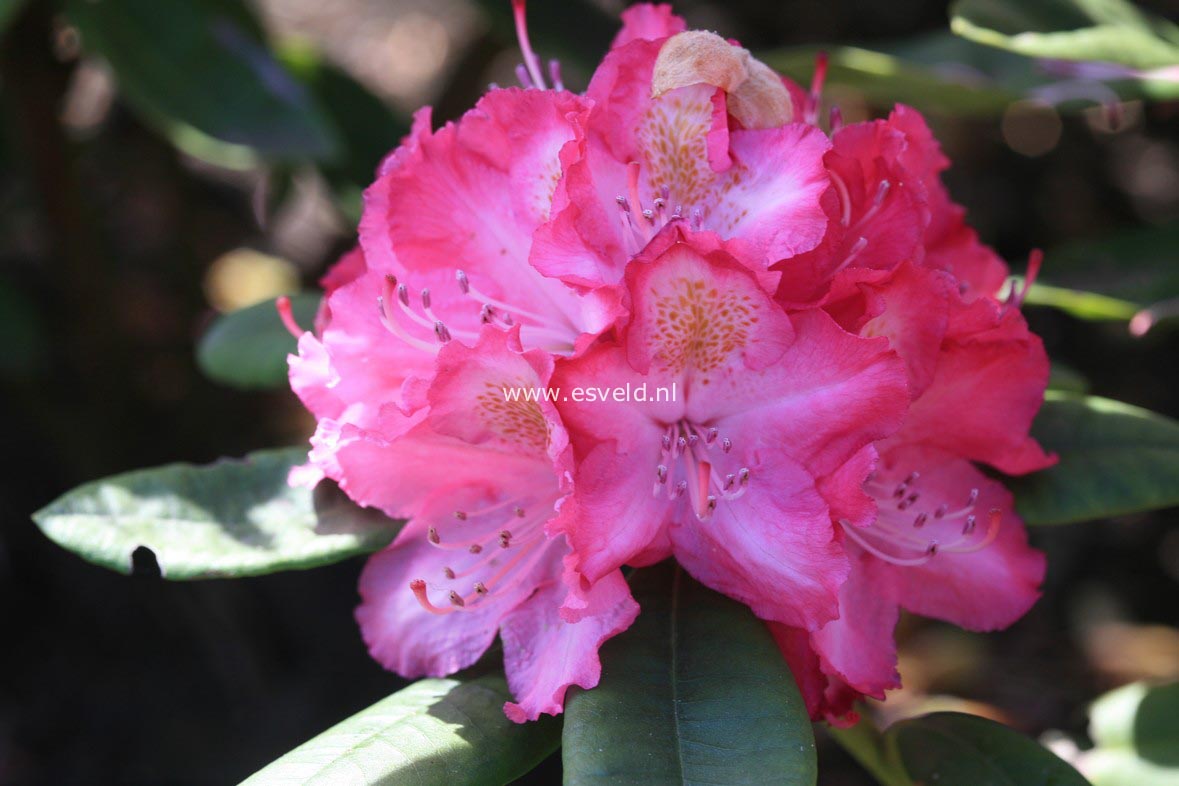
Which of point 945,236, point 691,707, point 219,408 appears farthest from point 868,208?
point 219,408

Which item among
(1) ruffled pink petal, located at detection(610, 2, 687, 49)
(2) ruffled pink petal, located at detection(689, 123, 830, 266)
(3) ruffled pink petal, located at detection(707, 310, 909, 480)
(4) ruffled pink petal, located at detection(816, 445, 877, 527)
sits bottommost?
(4) ruffled pink petal, located at detection(816, 445, 877, 527)

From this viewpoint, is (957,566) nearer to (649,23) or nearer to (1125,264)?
(649,23)

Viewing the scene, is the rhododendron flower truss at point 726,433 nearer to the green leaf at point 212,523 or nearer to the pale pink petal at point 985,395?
the pale pink petal at point 985,395

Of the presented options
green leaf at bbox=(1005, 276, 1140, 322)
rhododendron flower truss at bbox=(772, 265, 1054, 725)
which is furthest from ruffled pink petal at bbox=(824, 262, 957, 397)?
green leaf at bbox=(1005, 276, 1140, 322)

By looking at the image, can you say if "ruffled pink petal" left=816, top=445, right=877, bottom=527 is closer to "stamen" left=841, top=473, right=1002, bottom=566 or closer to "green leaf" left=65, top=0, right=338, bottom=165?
"stamen" left=841, top=473, right=1002, bottom=566

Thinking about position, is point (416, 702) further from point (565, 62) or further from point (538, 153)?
point (565, 62)

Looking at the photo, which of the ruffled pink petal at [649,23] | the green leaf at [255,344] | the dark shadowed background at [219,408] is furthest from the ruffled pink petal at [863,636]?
the dark shadowed background at [219,408]
